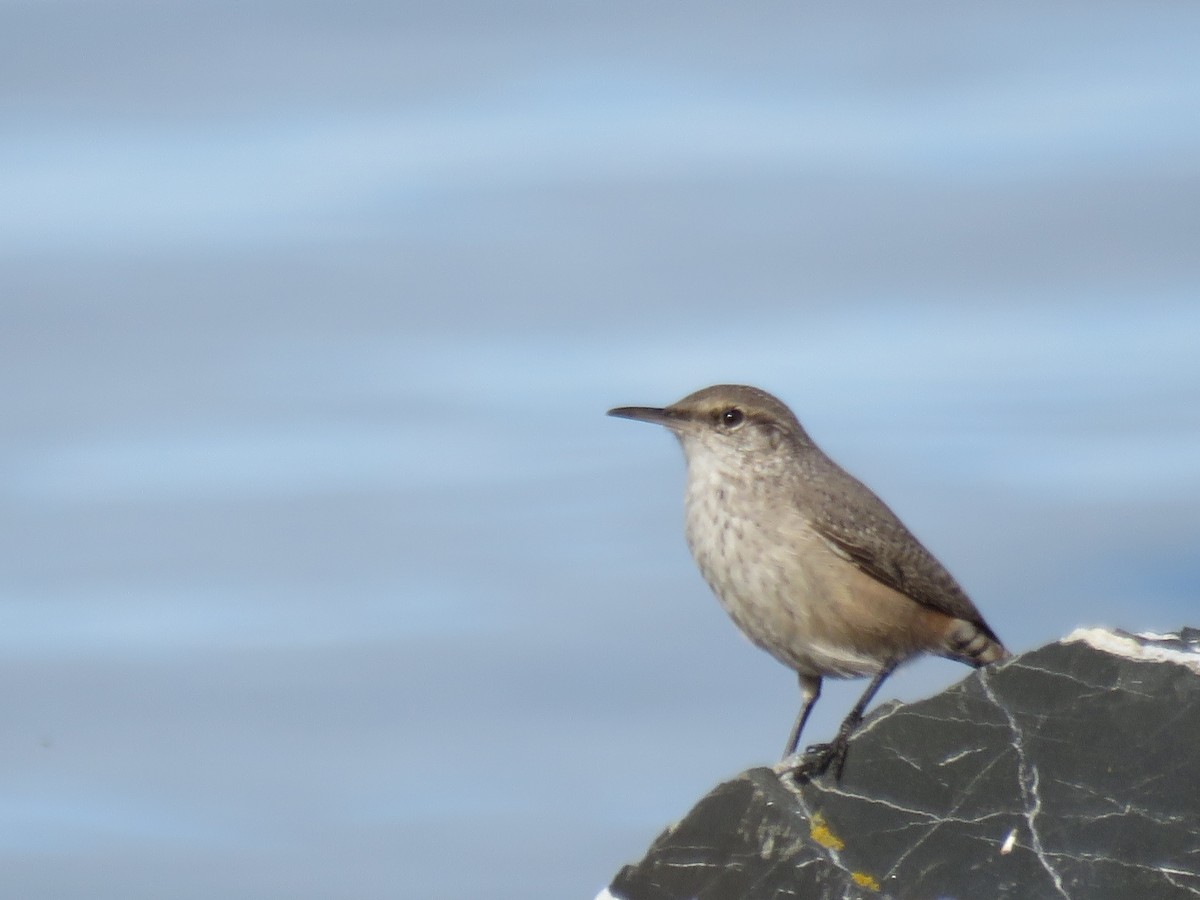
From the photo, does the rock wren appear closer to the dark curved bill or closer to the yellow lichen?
the dark curved bill

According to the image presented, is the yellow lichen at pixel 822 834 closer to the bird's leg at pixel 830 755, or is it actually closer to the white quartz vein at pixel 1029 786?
the bird's leg at pixel 830 755

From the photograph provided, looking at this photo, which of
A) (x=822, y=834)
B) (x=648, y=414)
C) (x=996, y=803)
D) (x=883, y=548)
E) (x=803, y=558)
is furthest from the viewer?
(x=648, y=414)

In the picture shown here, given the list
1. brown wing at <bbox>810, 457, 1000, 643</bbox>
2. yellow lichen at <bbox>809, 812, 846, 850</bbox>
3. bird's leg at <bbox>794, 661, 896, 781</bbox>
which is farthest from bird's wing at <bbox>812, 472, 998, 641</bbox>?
yellow lichen at <bbox>809, 812, 846, 850</bbox>

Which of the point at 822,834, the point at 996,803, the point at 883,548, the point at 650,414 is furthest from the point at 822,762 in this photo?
the point at 650,414

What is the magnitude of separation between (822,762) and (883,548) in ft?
4.67

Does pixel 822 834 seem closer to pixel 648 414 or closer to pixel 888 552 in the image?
pixel 888 552

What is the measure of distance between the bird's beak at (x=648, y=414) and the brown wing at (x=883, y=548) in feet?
2.75

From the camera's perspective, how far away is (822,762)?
6.94 meters

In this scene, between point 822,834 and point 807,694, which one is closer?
point 822,834

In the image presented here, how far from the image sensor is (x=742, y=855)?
21.9 feet

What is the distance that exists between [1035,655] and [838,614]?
0.98 m

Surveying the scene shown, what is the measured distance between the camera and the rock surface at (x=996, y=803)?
616cm

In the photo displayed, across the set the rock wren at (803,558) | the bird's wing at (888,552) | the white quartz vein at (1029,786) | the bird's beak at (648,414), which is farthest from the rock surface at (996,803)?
the bird's beak at (648,414)

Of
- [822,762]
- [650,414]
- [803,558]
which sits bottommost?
[822,762]
